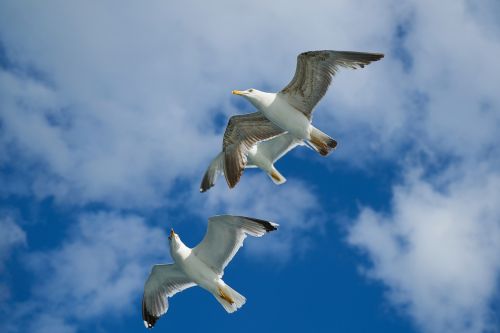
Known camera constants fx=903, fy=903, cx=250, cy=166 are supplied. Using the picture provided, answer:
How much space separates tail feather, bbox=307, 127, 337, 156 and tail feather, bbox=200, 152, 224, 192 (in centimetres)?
402

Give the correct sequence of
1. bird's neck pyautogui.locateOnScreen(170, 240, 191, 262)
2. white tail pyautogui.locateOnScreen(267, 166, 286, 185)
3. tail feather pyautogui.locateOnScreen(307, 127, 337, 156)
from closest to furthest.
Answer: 1. tail feather pyautogui.locateOnScreen(307, 127, 337, 156)
2. bird's neck pyautogui.locateOnScreen(170, 240, 191, 262)
3. white tail pyautogui.locateOnScreen(267, 166, 286, 185)

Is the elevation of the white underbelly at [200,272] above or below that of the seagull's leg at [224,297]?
above

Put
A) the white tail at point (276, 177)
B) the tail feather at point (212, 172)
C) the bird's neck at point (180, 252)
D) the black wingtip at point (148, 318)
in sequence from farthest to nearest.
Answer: the tail feather at point (212, 172)
the white tail at point (276, 177)
the black wingtip at point (148, 318)
the bird's neck at point (180, 252)

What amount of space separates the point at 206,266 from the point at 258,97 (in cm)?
381

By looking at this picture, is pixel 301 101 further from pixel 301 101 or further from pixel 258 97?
pixel 258 97

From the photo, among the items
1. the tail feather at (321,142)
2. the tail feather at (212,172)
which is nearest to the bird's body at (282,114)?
the tail feather at (321,142)

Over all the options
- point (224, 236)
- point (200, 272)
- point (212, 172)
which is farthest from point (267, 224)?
point (212, 172)

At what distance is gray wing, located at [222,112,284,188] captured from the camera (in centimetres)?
2091

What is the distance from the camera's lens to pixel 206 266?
19.5 meters

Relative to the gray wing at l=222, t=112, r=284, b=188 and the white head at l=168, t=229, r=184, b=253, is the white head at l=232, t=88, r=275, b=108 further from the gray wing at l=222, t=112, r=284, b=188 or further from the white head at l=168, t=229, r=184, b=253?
the white head at l=168, t=229, r=184, b=253

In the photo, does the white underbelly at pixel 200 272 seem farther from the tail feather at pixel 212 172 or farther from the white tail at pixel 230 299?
the tail feather at pixel 212 172

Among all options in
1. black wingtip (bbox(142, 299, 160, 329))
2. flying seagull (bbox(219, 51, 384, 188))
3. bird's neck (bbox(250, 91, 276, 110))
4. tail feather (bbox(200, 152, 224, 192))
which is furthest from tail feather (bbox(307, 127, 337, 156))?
black wingtip (bbox(142, 299, 160, 329))

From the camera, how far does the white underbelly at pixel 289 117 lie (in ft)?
63.2

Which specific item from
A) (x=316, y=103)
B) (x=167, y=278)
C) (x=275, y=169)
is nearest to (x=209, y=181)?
(x=275, y=169)
